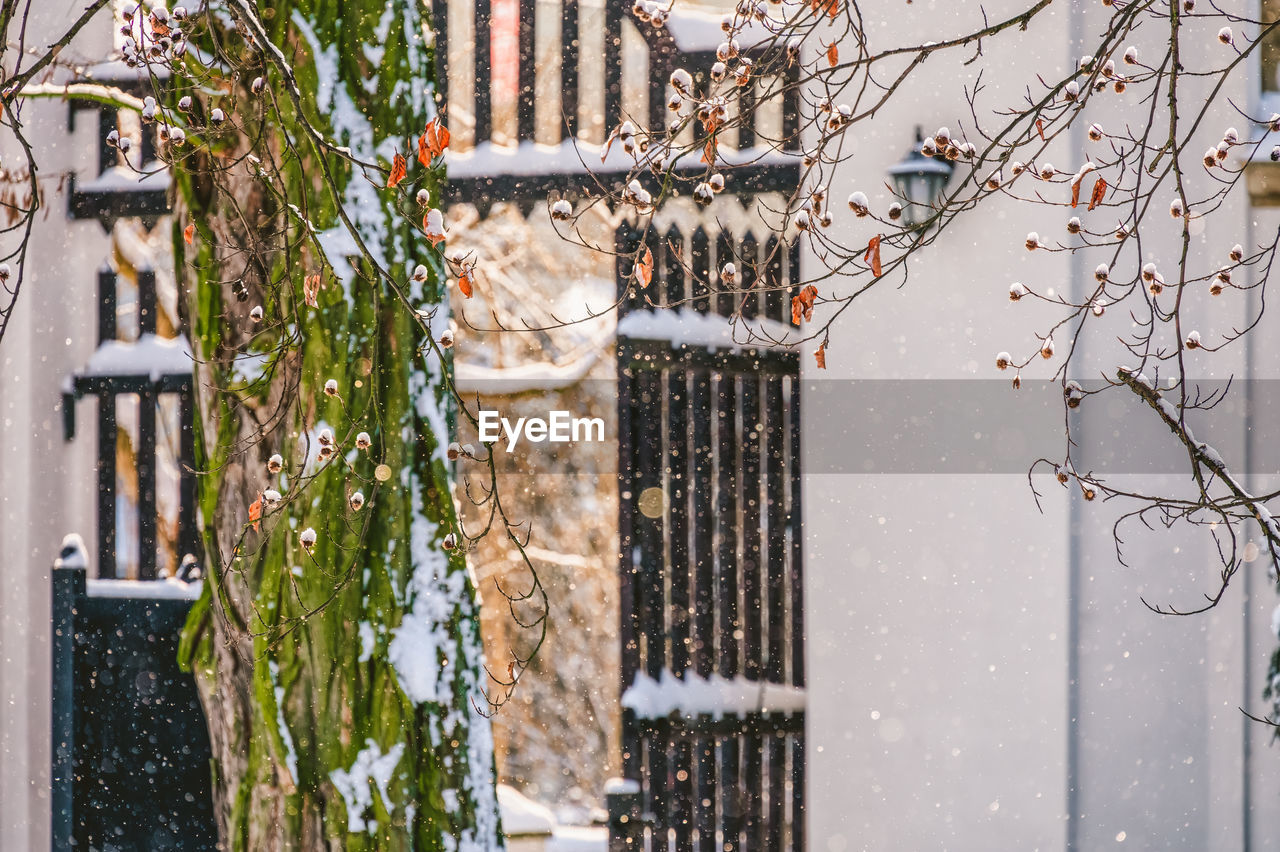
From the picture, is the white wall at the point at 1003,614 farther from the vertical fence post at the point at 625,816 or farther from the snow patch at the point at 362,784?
the snow patch at the point at 362,784

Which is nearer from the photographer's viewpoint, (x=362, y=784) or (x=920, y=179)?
(x=362, y=784)

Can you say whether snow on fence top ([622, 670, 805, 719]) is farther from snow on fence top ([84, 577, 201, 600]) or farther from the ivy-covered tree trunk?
snow on fence top ([84, 577, 201, 600])

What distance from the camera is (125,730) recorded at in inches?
133

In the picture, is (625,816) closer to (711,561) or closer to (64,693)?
(711,561)

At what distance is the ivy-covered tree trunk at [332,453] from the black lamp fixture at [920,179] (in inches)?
56.9

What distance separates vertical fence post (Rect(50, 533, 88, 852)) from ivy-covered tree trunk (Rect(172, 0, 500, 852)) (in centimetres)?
155

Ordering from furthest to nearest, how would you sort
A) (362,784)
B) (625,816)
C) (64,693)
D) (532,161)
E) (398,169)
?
(64,693) → (532,161) → (625,816) → (362,784) → (398,169)

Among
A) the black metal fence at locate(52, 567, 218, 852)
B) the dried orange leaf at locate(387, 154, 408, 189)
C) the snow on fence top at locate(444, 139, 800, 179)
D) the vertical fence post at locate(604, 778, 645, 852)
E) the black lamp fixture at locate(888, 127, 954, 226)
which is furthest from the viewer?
the black metal fence at locate(52, 567, 218, 852)

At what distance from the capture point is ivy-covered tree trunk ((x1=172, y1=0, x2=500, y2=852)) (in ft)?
6.97

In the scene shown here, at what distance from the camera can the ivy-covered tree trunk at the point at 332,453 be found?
2123mm

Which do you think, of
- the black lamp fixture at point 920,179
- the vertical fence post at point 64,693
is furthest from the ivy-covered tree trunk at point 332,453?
the vertical fence post at point 64,693

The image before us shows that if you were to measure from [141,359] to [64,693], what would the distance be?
1259 mm

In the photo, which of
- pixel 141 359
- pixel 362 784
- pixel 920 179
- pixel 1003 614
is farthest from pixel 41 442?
pixel 1003 614

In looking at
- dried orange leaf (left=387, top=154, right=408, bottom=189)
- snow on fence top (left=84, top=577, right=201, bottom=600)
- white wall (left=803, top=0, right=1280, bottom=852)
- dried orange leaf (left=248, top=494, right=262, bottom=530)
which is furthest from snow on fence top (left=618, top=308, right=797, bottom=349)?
snow on fence top (left=84, top=577, right=201, bottom=600)
